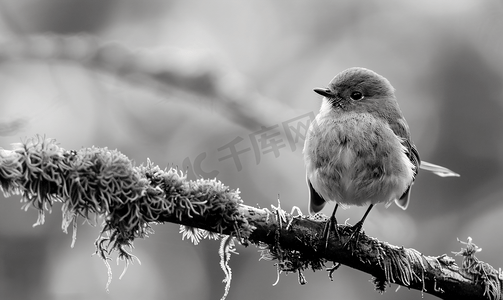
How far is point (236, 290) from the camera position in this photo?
5.28 m

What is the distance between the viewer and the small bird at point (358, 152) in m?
3.34

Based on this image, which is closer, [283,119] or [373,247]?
[373,247]

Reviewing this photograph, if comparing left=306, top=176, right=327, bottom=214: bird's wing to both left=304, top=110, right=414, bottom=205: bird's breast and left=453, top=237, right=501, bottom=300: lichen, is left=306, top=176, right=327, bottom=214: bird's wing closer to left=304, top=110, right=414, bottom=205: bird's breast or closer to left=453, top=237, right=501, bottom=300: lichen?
left=304, top=110, right=414, bottom=205: bird's breast

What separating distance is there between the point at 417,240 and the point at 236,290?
1.96 m

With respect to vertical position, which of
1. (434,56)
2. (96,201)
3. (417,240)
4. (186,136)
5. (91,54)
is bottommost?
(96,201)

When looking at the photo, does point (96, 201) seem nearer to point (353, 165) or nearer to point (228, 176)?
point (353, 165)

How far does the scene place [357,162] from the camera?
331 centimetres

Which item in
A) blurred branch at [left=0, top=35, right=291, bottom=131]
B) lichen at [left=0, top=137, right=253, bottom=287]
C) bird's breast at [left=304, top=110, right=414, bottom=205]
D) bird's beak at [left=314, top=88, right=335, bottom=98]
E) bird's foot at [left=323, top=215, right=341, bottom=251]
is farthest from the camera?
bird's beak at [left=314, top=88, right=335, bottom=98]

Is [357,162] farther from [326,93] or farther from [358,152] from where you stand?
[326,93]

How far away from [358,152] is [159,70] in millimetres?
1442

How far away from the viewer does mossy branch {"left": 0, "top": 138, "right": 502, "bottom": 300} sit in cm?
195

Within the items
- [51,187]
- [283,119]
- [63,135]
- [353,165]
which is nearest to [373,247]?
[353,165]

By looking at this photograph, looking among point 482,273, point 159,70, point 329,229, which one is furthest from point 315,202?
point 159,70

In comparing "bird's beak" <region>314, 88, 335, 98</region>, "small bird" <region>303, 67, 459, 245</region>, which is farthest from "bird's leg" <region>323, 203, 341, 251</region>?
"bird's beak" <region>314, 88, 335, 98</region>
